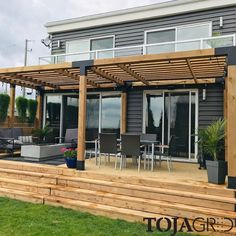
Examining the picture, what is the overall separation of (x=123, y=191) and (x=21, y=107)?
24.2 ft

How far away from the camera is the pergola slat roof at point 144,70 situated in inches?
200

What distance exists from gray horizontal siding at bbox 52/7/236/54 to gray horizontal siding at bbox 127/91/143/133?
1.87 meters

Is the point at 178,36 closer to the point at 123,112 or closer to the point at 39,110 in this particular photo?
the point at 123,112

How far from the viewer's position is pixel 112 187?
16.0 ft

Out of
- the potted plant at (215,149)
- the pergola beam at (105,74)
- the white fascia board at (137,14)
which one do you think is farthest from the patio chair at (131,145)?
the white fascia board at (137,14)

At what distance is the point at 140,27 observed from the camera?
868 centimetres

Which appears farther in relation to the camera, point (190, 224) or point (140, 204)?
point (140, 204)

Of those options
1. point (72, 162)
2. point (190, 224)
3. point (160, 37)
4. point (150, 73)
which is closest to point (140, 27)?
point (160, 37)

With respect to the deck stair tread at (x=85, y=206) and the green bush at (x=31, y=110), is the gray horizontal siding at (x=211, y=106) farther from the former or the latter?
the green bush at (x=31, y=110)

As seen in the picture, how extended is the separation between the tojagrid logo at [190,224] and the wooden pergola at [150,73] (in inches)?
31.0

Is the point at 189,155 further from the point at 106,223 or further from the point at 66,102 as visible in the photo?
the point at 66,102

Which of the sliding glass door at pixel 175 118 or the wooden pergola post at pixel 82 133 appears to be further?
the sliding glass door at pixel 175 118

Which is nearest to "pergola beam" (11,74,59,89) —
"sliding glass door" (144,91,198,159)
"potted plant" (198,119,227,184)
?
"sliding glass door" (144,91,198,159)

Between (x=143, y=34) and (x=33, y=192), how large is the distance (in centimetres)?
616
